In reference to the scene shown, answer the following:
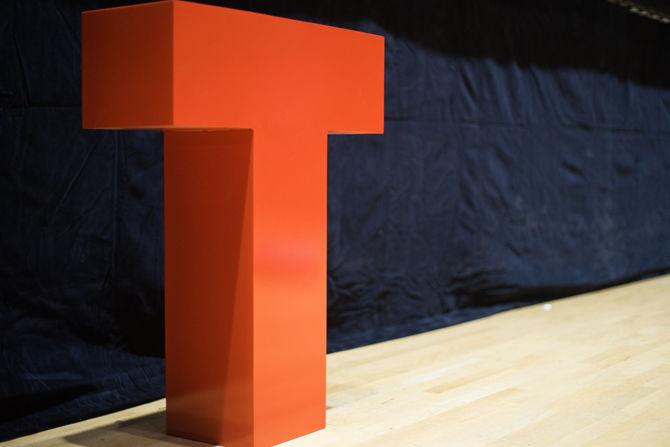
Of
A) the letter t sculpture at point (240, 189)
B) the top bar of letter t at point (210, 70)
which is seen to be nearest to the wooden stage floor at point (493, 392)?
the letter t sculpture at point (240, 189)

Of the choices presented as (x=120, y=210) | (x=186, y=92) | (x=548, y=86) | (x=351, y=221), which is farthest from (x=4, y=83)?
(x=548, y=86)

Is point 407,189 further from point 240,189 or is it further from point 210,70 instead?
point 210,70

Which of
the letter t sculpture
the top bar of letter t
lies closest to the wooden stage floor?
the letter t sculpture

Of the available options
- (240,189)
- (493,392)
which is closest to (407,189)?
(493,392)

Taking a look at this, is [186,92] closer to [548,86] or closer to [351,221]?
[351,221]

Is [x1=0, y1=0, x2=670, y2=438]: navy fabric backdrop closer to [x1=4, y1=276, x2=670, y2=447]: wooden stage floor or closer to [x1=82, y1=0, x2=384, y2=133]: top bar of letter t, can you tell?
[x1=4, y1=276, x2=670, y2=447]: wooden stage floor

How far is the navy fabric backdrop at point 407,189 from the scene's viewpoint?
2.82 meters

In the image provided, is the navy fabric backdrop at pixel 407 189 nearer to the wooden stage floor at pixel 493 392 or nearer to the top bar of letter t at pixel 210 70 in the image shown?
the wooden stage floor at pixel 493 392

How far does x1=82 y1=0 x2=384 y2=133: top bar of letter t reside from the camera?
2174mm

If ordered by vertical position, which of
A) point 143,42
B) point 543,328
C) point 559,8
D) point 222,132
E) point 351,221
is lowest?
point 543,328

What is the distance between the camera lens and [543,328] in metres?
4.30

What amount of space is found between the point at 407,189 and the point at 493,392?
132 cm

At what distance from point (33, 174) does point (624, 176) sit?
397 centimetres

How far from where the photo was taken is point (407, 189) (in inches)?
166
